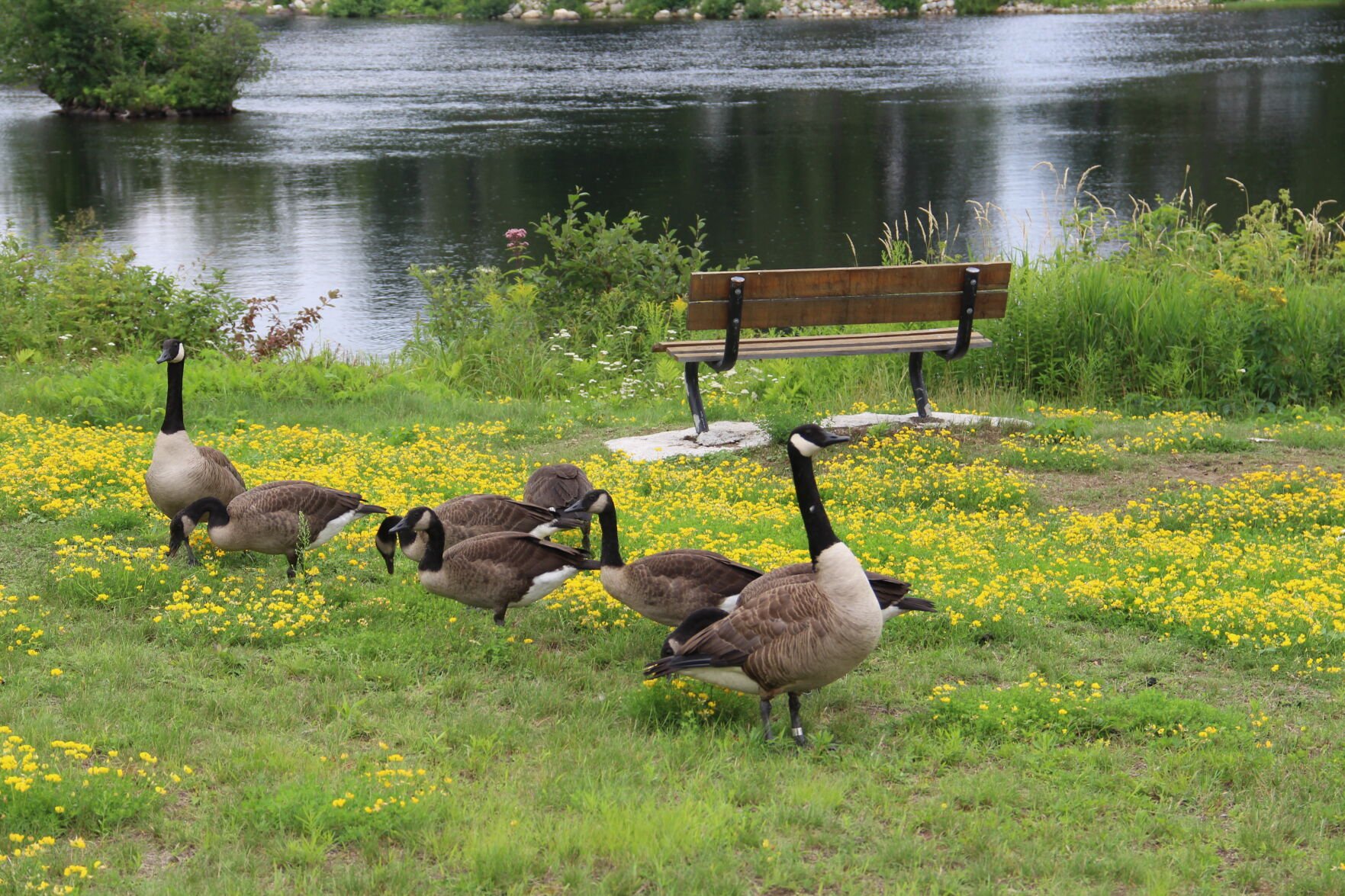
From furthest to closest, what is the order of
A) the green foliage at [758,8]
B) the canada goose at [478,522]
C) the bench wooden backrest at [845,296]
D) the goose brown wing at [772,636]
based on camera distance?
1. the green foliage at [758,8]
2. the bench wooden backrest at [845,296]
3. the canada goose at [478,522]
4. the goose brown wing at [772,636]

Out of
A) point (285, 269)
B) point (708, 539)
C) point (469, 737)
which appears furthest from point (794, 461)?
point (285, 269)

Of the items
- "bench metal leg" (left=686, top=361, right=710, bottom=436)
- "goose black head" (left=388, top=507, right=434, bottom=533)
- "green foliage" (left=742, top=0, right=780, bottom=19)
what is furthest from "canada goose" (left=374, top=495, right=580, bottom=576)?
"green foliage" (left=742, top=0, right=780, bottom=19)

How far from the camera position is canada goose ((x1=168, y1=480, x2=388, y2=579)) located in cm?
718

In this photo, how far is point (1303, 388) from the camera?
12164 mm

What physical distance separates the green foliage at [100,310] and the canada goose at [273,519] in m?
7.91

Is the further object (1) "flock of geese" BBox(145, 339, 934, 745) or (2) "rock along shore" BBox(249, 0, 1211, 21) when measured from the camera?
(2) "rock along shore" BBox(249, 0, 1211, 21)

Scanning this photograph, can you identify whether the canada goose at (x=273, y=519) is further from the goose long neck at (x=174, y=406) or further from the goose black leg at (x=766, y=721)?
the goose black leg at (x=766, y=721)

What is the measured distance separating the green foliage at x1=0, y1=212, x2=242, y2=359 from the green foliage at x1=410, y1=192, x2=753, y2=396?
270 cm

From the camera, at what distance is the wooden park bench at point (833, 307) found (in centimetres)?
1059

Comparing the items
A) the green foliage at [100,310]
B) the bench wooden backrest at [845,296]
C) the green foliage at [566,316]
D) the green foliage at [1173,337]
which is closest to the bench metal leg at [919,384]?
the bench wooden backrest at [845,296]

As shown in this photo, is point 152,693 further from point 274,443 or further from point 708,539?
point 274,443

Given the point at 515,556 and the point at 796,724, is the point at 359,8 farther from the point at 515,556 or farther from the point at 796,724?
the point at 796,724

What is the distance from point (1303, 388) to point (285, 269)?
59.2 ft

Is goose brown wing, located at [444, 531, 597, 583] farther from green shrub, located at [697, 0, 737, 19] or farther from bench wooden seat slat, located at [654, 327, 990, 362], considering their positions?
green shrub, located at [697, 0, 737, 19]
